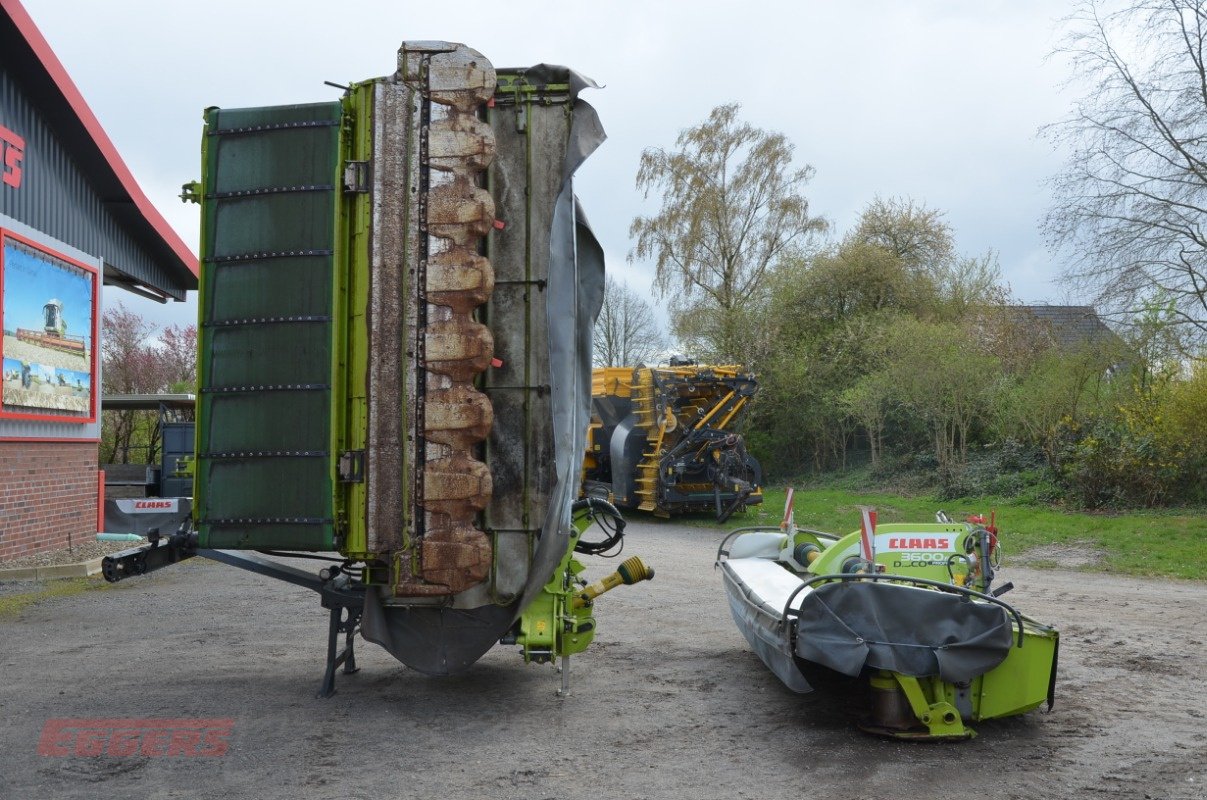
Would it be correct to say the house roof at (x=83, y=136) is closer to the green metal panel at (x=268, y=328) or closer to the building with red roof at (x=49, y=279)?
the building with red roof at (x=49, y=279)

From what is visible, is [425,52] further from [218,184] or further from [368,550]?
[368,550]

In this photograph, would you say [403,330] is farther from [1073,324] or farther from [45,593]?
[1073,324]

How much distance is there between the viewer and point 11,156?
12242mm

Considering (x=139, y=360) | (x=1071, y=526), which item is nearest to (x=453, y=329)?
(x=1071, y=526)

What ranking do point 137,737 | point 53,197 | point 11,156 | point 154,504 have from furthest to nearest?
point 154,504, point 53,197, point 11,156, point 137,737

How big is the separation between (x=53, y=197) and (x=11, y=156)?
3.95 feet

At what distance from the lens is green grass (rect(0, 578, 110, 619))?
9.86 m

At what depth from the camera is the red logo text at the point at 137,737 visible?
5.48 meters

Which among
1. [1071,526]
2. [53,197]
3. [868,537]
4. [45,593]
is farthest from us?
[1071,526]

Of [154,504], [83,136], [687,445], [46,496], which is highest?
[83,136]

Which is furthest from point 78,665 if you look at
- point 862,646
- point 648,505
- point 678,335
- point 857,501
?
point 678,335

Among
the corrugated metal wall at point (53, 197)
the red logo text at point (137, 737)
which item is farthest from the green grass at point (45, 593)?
the red logo text at point (137, 737)

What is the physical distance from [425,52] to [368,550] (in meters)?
2.70

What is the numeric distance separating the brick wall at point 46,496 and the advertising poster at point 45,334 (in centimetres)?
43
